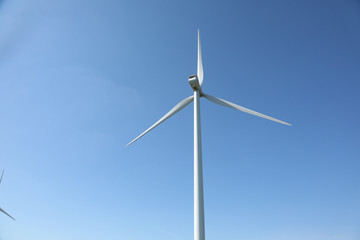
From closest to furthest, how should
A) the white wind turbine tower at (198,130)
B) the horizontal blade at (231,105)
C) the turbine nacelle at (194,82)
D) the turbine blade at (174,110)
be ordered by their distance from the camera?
the white wind turbine tower at (198,130) → the turbine nacelle at (194,82) → the horizontal blade at (231,105) → the turbine blade at (174,110)

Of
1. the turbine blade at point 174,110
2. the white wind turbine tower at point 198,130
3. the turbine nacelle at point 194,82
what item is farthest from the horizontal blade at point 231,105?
the turbine nacelle at point 194,82

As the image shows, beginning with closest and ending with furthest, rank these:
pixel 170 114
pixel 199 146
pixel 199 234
Result: pixel 199 234 → pixel 199 146 → pixel 170 114

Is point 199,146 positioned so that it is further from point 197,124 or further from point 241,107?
point 241,107

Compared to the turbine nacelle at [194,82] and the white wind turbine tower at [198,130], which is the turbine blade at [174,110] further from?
the turbine nacelle at [194,82]

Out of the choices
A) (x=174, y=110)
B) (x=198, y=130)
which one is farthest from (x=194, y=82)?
(x=198, y=130)

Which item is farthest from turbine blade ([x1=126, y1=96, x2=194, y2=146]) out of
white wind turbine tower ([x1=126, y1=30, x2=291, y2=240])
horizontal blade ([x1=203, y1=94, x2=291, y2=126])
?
horizontal blade ([x1=203, y1=94, x2=291, y2=126])

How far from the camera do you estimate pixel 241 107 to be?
24.0 metres

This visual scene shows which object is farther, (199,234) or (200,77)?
(200,77)

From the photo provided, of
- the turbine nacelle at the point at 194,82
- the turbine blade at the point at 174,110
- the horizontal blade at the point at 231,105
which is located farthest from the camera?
the turbine blade at the point at 174,110

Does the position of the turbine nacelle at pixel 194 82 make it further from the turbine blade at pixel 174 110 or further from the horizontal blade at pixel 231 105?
the horizontal blade at pixel 231 105

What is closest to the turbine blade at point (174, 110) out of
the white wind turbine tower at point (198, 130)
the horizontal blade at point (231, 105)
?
the white wind turbine tower at point (198, 130)

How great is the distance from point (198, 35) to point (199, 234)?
75.3 ft

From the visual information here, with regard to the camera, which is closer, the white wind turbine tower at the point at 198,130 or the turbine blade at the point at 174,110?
the white wind turbine tower at the point at 198,130

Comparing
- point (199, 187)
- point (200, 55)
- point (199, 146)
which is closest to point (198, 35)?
point (200, 55)
